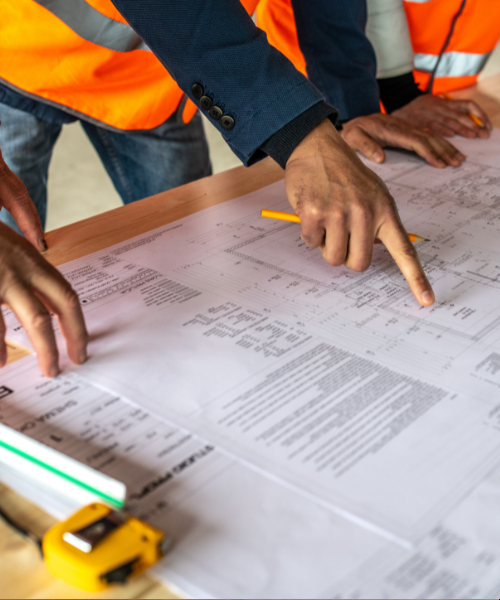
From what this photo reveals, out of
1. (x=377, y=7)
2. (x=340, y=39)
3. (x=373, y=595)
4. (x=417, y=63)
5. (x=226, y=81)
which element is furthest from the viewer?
(x=417, y=63)

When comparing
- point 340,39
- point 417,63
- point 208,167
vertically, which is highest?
point 340,39

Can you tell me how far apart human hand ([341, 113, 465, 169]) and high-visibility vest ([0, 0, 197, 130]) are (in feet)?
1.22

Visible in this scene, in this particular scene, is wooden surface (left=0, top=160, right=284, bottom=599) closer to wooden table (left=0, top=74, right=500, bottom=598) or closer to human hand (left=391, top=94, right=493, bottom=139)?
wooden table (left=0, top=74, right=500, bottom=598)

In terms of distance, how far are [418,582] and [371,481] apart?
79 mm

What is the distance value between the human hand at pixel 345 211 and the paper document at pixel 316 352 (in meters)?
0.03

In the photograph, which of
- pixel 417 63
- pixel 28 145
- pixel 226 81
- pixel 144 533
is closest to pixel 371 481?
pixel 144 533

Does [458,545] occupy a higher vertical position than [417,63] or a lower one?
lower

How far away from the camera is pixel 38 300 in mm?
510

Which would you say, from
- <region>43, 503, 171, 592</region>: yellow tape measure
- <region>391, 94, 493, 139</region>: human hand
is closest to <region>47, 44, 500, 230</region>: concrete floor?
<region>391, 94, 493, 139</region>: human hand

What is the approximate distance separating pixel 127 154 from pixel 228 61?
23.2 inches

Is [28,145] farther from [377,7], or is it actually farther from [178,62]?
[377,7]

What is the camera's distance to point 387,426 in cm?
46

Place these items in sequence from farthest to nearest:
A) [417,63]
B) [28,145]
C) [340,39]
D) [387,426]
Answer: [417,63]
[340,39]
[28,145]
[387,426]

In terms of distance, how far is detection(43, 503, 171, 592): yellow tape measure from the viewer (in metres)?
0.34
